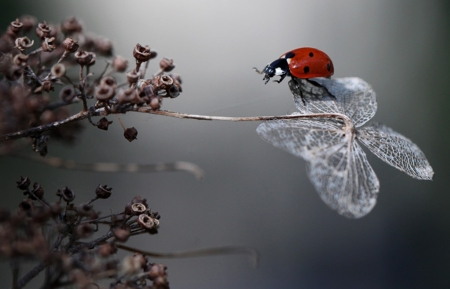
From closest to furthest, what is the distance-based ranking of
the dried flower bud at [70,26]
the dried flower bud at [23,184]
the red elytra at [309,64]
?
1. the dried flower bud at [23,184]
2. the dried flower bud at [70,26]
3. the red elytra at [309,64]

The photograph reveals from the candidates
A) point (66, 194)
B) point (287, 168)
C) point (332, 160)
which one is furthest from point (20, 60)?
point (287, 168)

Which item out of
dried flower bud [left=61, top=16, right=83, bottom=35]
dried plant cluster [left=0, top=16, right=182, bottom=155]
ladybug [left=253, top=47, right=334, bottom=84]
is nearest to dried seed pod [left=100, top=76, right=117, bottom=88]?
dried plant cluster [left=0, top=16, right=182, bottom=155]

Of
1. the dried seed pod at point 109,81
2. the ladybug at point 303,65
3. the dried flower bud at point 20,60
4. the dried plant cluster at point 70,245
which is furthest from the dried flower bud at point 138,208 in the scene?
the ladybug at point 303,65

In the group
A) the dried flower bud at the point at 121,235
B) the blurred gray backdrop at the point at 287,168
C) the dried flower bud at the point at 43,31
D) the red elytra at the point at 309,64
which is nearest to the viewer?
the dried flower bud at the point at 121,235

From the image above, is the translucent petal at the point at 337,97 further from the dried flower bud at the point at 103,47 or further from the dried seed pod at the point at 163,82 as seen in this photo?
the dried flower bud at the point at 103,47

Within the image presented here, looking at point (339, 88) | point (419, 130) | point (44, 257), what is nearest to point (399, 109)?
point (419, 130)

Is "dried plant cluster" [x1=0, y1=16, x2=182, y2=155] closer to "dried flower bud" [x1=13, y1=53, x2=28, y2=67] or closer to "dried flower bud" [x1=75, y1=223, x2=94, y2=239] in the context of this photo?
"dried flower bud" [x1=13, y1=53, x2=28, y2=67]

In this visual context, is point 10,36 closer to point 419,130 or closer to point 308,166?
point 308,166
